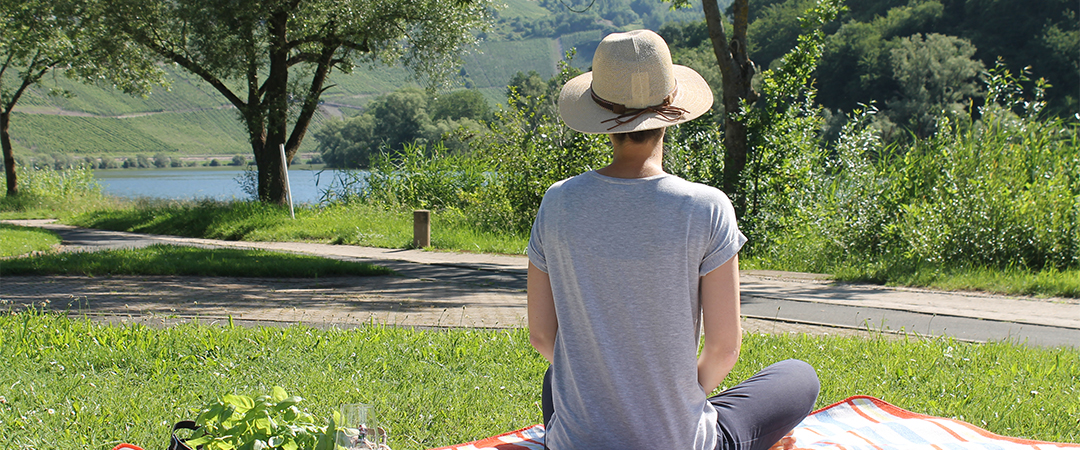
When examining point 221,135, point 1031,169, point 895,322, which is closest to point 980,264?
point 1031,169

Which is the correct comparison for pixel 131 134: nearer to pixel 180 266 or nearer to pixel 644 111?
pixel 180 266

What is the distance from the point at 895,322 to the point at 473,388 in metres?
4.42

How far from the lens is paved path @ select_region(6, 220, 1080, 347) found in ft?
21.2

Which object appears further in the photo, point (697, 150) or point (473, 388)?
point (697, 150)

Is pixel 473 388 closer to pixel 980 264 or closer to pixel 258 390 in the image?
pixel 258 390

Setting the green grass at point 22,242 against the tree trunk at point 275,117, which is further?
the tree trunk at point 275,117

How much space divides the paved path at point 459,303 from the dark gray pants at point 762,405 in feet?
10.6

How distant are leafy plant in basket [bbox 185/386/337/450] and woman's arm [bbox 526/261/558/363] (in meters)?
0.71

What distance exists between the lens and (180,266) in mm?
9250

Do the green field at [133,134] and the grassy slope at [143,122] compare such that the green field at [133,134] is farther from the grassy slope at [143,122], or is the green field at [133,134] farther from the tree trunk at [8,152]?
the tree trunk at [8,152]

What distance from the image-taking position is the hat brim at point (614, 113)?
2156 millimetres

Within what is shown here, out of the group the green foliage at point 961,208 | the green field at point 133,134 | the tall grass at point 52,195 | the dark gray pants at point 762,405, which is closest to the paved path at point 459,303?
the green foliage at point 961,208

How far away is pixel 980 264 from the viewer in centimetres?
966

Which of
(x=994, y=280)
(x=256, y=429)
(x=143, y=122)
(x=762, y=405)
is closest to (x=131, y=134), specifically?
(x=143, y=122)
